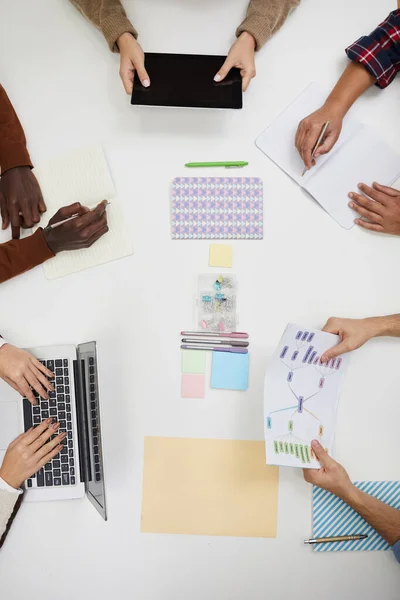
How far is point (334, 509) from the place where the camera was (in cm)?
111

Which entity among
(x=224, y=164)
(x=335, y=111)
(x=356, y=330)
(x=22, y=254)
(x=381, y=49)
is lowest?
(x=356, y=330)

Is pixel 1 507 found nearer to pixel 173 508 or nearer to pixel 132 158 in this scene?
pixel 173 508

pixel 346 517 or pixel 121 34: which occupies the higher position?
pixel 121 34

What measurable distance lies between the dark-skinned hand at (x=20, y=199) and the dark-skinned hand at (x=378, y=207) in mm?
700

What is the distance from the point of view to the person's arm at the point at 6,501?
3.50 ft

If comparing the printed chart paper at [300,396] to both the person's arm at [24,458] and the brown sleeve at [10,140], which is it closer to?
the person's arm at [24,458]

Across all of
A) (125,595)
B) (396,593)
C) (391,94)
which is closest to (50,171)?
(391,94)

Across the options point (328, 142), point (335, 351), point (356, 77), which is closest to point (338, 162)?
point (328, 142)

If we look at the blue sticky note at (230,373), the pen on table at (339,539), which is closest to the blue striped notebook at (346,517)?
the pen on table at (339,539)

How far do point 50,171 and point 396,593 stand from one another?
1.18 metres

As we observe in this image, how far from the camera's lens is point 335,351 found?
1099mm

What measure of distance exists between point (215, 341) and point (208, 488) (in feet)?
1.02

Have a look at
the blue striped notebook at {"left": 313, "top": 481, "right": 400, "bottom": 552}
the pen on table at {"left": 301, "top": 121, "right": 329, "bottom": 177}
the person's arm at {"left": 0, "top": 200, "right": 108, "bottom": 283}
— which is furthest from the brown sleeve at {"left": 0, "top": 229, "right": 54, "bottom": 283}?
the blue striped notebook at {"left": 313, "top": 481, "right": 400, "bottom": 552}

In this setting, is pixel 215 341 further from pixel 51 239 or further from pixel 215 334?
pixel 51 239
